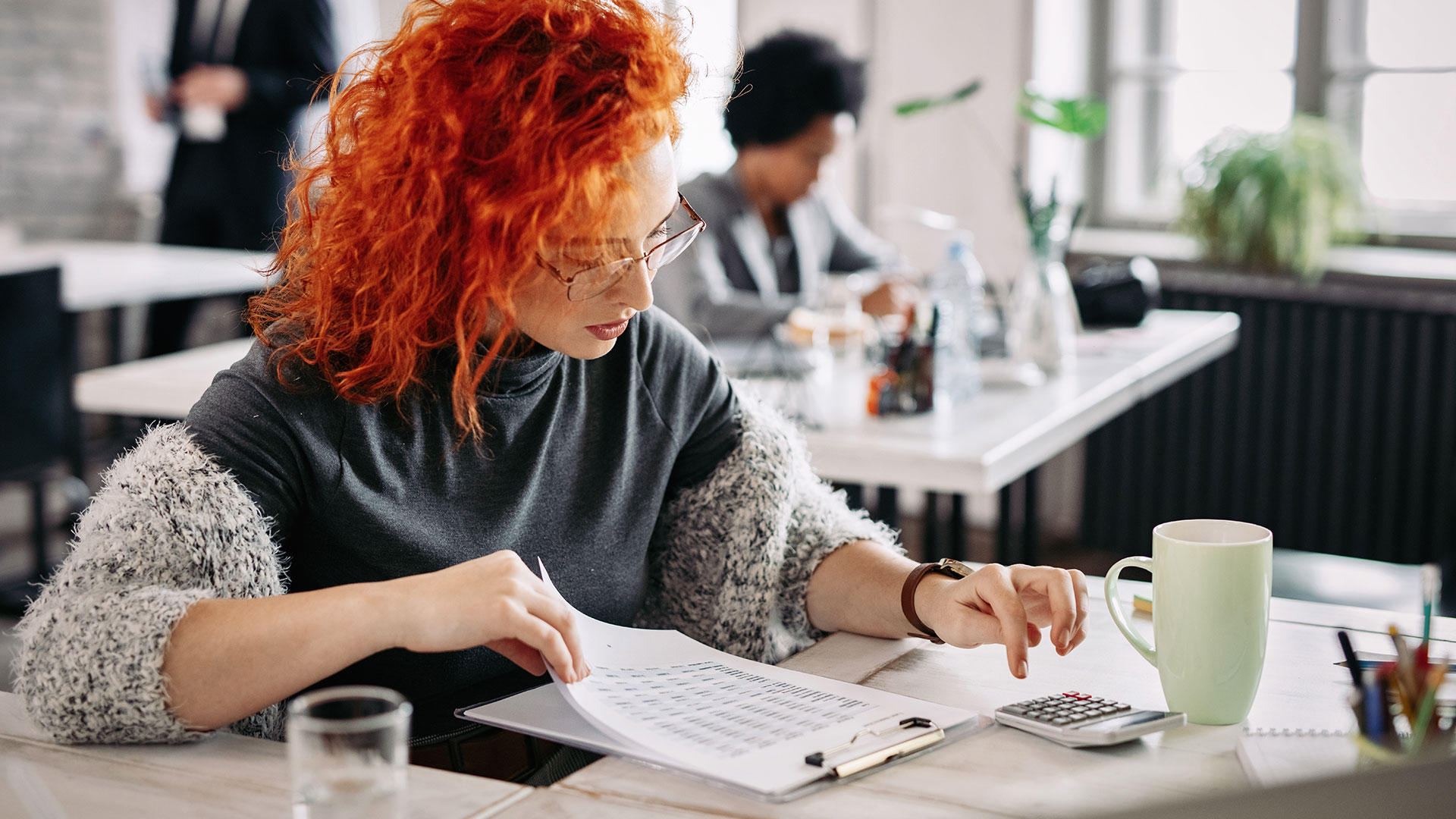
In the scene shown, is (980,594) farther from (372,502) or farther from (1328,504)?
(1328,504)

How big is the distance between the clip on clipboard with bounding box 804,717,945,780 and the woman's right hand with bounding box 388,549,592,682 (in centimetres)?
18

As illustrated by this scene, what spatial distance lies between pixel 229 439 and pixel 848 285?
1839 millimetres

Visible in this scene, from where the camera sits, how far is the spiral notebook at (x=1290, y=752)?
84 cm

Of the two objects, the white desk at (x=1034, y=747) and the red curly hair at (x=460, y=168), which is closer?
the white desk at (x=1034, y=747)

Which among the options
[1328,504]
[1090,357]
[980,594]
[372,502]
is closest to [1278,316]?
[1328,504]

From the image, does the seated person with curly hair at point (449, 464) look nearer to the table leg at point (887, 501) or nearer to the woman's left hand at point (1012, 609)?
the woman's left hand at point (1012, 609)

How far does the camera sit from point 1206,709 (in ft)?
3.05

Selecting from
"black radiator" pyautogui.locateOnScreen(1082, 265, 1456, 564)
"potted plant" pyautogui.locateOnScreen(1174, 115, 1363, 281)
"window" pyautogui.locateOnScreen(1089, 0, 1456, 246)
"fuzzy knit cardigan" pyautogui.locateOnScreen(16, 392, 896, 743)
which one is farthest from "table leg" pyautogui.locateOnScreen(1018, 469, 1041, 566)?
"fuzzy knit cardigan" pyautogui.locateOnScreen(16, 392, 896, 743)

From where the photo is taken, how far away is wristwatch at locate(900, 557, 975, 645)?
1.12 m

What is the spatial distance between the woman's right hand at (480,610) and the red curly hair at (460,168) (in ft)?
0.67

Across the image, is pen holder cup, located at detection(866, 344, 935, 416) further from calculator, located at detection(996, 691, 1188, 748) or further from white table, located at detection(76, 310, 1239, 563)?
calculator, located at detection(996, 691, 1188, 748)

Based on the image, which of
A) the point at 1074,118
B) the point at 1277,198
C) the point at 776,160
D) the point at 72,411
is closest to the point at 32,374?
the point at 72,411

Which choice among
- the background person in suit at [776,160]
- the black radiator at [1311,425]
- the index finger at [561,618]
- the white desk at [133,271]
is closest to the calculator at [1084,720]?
the index finger at [561,618]

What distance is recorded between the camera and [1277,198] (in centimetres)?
325
